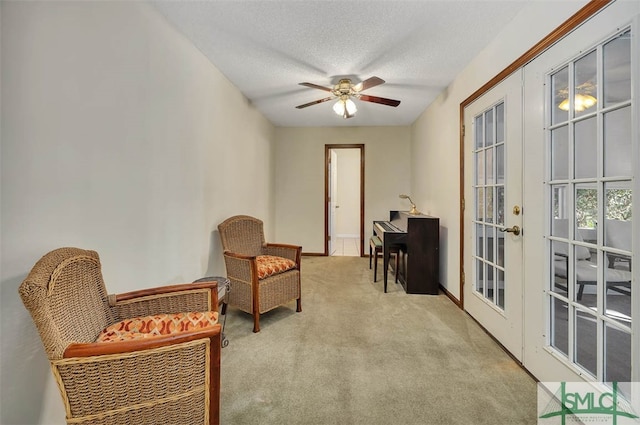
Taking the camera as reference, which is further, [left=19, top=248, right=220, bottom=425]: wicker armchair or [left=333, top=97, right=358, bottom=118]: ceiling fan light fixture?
[left=333, top=97, right=358, bottom=118]: ceiling fan light fixture

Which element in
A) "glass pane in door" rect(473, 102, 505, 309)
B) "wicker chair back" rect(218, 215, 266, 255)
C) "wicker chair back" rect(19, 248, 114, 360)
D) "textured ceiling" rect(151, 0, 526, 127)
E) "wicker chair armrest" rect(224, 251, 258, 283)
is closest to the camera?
"wicker chair back" rect(19, 248, 114, 360)

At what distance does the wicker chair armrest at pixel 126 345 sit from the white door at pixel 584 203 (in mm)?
1808

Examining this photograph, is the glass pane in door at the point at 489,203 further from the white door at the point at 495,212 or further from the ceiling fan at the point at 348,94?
the ceiling fan at the point at 348,94

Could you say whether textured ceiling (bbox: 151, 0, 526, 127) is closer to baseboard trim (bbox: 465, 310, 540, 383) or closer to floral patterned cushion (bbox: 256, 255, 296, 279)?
floral patterned cushion (bbox: 256, 255, 296, 279)

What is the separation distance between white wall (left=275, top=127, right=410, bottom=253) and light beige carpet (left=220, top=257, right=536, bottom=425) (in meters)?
2.48

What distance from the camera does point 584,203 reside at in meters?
1.35

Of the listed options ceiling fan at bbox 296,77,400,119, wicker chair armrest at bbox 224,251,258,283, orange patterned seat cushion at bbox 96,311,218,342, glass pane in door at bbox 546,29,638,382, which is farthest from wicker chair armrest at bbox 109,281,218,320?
ceiling fan at bbox 296,77,400,119

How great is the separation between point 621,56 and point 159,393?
8.00 ft

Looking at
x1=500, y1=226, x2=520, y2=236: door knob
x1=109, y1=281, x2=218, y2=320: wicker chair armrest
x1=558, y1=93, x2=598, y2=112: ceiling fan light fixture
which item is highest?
x1=558, y1=93, x2=598, y2=112: ceiling fan light fixture

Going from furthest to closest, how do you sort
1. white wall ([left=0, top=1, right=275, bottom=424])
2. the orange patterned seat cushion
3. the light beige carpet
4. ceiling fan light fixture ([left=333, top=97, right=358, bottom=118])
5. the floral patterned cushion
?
ceiling fan light fixture ([left=333, top=97, right=358, bottom=118]), the floral patterned cushion, the light beige carpet, the orange patterned seat cushion, white wall ([left=0, top=1, right=275, bottom=424])

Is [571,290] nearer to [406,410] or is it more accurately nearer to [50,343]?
[406,410]

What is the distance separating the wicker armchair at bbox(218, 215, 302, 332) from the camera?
2.32 m

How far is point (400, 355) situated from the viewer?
1914 millimetres

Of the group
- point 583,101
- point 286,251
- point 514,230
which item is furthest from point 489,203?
point 286,251
